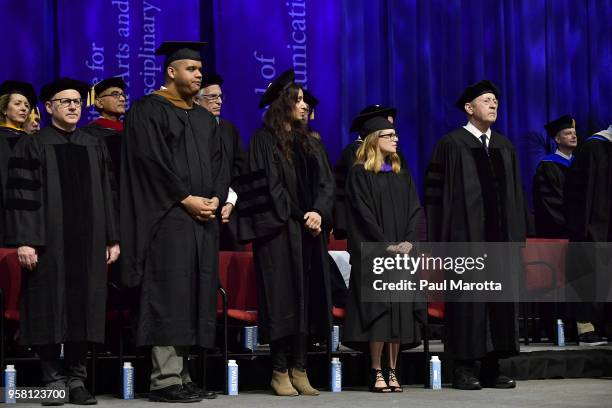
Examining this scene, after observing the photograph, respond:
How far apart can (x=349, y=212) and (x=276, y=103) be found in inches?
31.3

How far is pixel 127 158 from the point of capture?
593 centimetres

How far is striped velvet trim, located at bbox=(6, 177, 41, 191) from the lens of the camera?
5779mm

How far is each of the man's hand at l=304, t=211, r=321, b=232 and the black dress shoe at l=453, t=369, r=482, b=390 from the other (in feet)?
4.09

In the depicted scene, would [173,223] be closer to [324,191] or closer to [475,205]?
[324,191]

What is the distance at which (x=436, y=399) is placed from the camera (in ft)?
19.8

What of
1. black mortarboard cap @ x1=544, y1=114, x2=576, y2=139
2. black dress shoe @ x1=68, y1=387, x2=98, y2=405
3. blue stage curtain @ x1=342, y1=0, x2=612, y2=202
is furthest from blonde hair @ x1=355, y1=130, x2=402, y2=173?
blue stage curtain @ x1=342, y1=0, x2=612, y2=202

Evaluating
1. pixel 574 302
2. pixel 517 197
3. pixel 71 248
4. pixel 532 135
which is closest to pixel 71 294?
pixel 71 248

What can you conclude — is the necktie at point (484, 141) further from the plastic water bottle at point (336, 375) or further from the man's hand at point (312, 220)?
the plastic water bottle at point (336, 375)

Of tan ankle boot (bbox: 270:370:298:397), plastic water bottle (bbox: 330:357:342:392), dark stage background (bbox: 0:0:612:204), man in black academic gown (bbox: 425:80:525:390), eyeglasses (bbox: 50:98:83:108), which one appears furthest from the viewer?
dark stage background (bbox: 0:0:612:204)

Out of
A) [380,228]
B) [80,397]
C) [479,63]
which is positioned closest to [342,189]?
[380,228]

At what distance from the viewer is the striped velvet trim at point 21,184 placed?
19.0 feet

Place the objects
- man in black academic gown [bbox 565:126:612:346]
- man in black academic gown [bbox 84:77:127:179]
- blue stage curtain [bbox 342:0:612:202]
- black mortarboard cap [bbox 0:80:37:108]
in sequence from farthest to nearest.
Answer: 1. blue stage curtain [bbox 342:0:612:202]
2. man in black academic gown [bbox 565:126:612:346]
3. man in black academic gown [bbox 84:77:127:179]
4. black mortarboard cap [bbox 0:80:37:108]

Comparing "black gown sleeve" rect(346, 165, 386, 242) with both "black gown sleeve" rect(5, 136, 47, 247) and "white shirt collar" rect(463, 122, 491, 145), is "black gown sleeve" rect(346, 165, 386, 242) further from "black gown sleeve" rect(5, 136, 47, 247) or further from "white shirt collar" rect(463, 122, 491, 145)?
"black gown sleeve" rect(5, 136, 47, 247)

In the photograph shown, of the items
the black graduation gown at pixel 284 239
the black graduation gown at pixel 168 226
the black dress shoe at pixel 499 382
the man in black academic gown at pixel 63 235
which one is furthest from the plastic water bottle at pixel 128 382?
the black dress shoe at pixel 499 382
